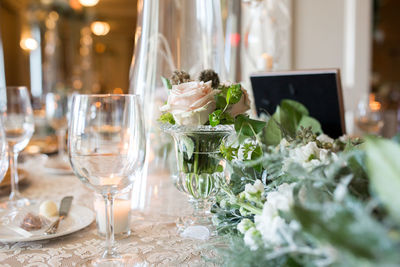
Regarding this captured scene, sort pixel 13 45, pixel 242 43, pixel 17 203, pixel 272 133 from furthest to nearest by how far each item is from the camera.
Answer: pixel 13 45, pixel 242 43, pixel 17 203, pixel 272 133

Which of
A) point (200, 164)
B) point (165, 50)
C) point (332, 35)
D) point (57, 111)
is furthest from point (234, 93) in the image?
point (332, 35)

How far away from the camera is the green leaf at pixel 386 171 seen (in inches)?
12.3

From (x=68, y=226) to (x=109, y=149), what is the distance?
217mm

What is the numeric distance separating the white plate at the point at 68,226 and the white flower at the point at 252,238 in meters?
0.35

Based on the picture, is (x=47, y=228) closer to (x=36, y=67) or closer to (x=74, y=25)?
(x=36, y=67)

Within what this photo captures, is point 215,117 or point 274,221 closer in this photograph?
point 274,221

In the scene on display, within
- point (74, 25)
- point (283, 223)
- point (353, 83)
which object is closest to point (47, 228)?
point (283, 223)

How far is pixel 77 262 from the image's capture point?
22.6 inches

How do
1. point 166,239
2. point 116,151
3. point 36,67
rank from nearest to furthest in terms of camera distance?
1. point 116,151
2. point 166,239
3. point 36,67

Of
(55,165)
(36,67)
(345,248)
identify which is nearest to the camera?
(345,248)

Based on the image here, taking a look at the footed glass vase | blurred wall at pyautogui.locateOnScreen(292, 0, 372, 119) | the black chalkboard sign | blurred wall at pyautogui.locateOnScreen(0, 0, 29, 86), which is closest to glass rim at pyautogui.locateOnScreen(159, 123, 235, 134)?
the footed glass vase

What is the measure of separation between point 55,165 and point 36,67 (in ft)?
24.7

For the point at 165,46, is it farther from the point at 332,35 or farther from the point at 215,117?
the point at 332,35

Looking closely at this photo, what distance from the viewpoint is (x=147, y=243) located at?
650mm
